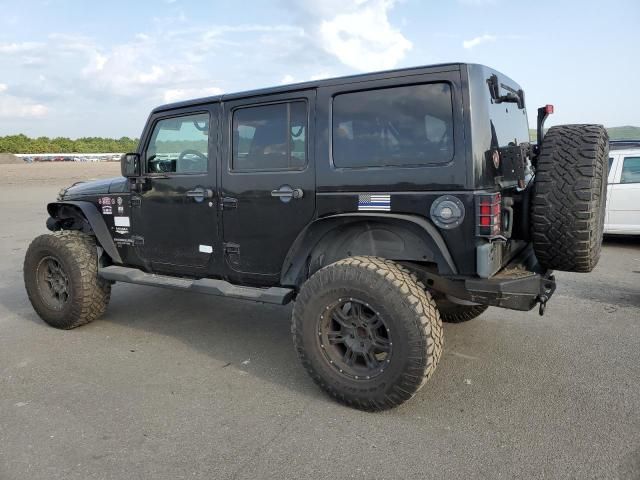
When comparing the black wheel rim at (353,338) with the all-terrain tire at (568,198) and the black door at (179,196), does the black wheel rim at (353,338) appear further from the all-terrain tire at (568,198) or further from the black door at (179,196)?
the black door at (179,196)

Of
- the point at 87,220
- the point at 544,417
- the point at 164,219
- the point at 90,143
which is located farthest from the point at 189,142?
the point at 90,143

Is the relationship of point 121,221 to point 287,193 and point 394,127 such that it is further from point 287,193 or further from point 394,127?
point 394,127

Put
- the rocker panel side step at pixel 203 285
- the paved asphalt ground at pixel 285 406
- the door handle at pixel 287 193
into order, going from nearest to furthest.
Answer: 1. the paved asphalt ground at pixel 285 406
2. the door handle at pixel 287 193
3. the rocker panel side step at pixel 203 285

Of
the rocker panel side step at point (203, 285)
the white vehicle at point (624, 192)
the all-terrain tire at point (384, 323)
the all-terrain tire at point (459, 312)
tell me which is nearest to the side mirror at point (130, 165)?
the rocker panel side step at point (203, 285)

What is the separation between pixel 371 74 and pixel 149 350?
296 centimetres

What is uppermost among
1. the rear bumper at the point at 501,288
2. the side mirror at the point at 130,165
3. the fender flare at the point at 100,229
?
the side mirror at the point at 130,165

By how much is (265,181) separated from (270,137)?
0.36m

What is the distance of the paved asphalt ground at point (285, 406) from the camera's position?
2699 mm

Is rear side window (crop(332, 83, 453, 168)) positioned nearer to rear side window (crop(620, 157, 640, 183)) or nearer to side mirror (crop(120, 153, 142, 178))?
side mirror (crop(120, 153, 142, 178))

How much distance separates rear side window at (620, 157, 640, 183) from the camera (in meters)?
8.23

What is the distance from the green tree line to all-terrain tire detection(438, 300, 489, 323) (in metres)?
64.6

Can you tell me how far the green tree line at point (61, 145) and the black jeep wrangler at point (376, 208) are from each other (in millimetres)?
64099

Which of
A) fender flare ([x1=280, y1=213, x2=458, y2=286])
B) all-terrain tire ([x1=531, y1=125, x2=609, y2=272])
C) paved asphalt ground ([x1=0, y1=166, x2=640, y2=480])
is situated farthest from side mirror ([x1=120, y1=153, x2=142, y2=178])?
all-terrain tire ([x1=531, y1=125, x2=609, y2=272])

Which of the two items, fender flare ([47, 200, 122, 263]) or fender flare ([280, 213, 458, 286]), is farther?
fender flare ([47, 200, 122, 263])
